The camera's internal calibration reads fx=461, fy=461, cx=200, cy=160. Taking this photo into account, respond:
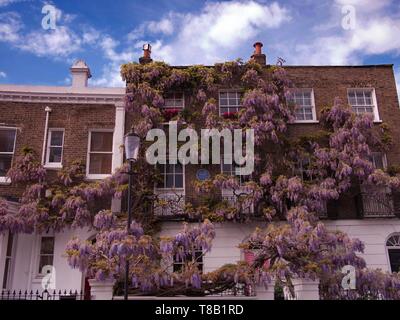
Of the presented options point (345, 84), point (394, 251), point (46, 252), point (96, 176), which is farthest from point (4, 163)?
point (394, 251)

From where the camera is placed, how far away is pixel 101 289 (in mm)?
10969

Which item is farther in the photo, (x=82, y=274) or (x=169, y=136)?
(x=169, y=136)

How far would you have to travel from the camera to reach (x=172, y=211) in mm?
17281

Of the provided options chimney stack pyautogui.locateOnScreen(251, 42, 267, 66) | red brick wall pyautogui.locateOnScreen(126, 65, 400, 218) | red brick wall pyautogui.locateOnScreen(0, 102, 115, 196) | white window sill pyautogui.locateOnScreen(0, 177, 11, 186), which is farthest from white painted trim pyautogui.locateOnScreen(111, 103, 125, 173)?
chimney stack pyautogui.locateOnScreen(251, 42, 267, 66)

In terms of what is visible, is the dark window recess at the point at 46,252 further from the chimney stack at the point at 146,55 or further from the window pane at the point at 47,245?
the chimney stack at the point at 146,55

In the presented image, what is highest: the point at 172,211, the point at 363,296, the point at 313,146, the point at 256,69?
the point at 256,69

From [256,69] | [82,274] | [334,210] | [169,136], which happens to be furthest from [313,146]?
[82,274]

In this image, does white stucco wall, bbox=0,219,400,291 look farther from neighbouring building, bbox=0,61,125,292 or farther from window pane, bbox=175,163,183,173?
window pane, bbox=175,163,183,173

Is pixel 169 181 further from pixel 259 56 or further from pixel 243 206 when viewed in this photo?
pixel 259 56

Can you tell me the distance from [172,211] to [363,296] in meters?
7.24

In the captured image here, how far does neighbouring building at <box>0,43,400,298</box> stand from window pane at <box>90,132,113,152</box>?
39mm
